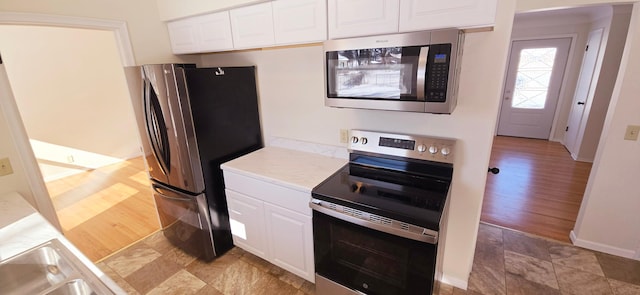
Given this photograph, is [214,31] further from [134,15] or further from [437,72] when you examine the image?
[437,72]

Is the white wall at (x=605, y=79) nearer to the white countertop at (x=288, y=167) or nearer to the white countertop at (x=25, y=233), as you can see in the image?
the white countertop at (x=288, y=167)

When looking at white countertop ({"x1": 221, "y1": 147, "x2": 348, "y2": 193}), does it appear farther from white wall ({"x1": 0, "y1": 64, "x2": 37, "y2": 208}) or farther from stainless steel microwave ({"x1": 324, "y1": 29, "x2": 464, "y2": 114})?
white wall ({"x1": 0, "y1": 64, "x2": 37, "y2": 208})

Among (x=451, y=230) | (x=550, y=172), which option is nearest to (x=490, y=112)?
(x=451, y=230)

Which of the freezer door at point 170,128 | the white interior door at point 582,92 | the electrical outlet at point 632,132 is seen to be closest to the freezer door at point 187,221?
the freezer door at point 170,128

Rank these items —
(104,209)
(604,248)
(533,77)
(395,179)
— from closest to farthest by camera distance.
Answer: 1. (395,179)
2. (604,248)
3. (104,209)
4. (533,77)

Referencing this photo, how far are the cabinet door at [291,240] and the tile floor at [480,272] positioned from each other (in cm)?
19

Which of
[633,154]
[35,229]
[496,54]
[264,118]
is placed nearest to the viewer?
[35,229]

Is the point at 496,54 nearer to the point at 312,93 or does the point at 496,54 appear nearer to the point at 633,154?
the point at 312,93

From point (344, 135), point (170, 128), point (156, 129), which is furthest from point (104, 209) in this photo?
point (344, 135)

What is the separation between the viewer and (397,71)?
146cm

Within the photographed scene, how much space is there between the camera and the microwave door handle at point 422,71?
4.45 ft

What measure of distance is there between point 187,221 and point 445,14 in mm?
2360

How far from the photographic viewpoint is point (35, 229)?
1325mm

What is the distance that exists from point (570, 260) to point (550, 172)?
235 cm
